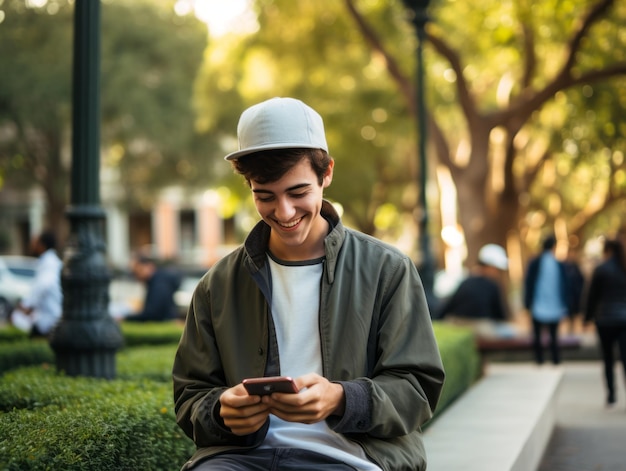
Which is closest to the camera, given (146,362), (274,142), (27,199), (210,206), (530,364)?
(274,142)

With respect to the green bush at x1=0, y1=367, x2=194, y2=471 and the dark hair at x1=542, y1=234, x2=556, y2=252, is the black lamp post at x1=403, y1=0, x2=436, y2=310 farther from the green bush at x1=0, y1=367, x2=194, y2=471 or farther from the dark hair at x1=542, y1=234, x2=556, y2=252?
the green bush at x1=0, y1=367, x2=194, y2=471

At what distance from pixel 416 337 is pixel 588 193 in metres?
42.1

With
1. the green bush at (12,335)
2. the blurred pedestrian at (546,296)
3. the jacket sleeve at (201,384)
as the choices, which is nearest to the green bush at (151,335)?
the green bush at (12,335)

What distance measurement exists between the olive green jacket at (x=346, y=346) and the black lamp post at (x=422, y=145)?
34.4 ft

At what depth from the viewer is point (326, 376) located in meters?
3.45

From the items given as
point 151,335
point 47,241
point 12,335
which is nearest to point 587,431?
point 151,335

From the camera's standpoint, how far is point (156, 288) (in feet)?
51.3

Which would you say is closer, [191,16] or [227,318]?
[227,318]

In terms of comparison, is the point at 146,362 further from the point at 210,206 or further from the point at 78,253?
the point at 210,206

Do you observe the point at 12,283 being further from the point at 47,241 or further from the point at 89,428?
the point at 89,428

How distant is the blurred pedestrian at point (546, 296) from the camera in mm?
14797

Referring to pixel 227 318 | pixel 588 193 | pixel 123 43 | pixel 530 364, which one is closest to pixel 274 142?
pixel 227 318

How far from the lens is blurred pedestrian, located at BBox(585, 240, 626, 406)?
448 inches

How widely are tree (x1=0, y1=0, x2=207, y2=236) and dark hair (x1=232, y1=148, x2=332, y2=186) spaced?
106 ft
